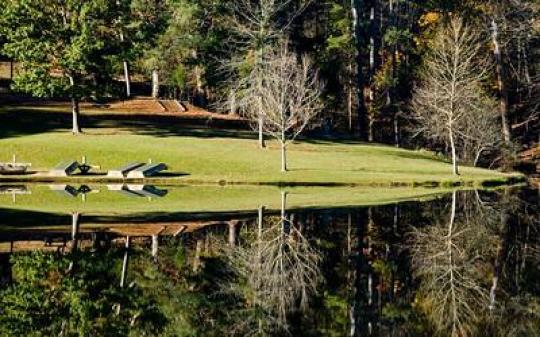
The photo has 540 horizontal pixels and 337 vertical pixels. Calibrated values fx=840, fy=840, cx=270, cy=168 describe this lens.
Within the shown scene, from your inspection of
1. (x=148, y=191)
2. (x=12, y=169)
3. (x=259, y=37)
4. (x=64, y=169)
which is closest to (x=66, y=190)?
(x=148, y=191)

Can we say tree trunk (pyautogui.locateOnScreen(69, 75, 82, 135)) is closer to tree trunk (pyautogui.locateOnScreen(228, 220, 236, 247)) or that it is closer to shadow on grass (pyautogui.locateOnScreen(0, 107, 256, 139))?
shadow on grass (pyautogui.locateOnScreen(0, 107, 256, 139))

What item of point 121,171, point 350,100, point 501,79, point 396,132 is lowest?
point 121,171

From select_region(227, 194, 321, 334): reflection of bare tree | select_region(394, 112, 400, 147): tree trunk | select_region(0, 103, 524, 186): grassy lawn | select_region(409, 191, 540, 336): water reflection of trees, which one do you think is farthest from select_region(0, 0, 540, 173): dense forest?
select_region(227, 194, 321, 334): reflection of bare tree

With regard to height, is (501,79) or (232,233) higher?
(501,79)

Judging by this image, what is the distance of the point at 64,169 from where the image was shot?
175 feet

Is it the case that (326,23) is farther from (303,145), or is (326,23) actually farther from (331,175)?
(331,175)

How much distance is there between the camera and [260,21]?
69.1m

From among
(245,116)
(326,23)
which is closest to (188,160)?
(245,116)

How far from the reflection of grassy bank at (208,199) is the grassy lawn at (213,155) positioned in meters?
3.72

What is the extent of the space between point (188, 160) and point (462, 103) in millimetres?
20611

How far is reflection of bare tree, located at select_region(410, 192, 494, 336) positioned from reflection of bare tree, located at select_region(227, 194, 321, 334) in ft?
10.2

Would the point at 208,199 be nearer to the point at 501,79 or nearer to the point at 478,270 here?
the point at 478,270

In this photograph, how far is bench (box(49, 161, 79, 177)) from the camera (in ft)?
175

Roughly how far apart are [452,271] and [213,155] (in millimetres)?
37558
